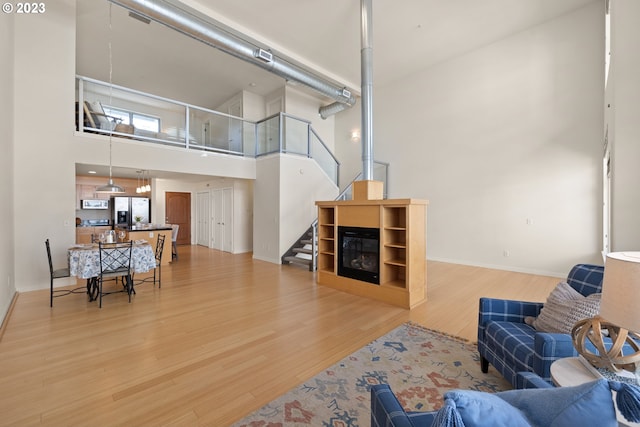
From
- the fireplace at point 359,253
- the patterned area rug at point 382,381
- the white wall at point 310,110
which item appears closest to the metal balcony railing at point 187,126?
the white wall at point 310,110

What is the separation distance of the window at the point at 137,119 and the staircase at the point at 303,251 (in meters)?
4.32

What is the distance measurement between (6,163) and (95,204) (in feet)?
18.7

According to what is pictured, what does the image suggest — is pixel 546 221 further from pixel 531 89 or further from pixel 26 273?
pixel 26 273

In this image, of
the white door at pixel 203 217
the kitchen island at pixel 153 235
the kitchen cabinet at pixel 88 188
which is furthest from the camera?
the white door at pixel 203 217

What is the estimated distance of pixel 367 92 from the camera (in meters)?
5.42

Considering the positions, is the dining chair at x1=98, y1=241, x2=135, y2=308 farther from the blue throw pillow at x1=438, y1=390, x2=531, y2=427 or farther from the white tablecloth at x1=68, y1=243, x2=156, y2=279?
the blue throw pillow at x1=438, y1=390, x2=531, y2=427

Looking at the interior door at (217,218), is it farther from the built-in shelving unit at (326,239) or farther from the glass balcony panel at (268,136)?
the built-in shelving unit at (326,239)

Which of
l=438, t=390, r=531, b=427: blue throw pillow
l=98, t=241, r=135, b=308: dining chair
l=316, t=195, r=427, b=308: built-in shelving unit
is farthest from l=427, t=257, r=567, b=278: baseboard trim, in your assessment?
l=98, t=241, r=135, b=308: dining chair

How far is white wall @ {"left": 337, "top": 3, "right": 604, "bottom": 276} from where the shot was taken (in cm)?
545

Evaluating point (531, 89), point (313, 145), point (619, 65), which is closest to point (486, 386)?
point (619, 65)

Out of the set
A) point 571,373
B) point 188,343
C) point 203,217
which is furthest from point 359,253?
point 203,217

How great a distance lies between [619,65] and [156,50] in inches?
336

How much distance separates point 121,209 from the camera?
9312 millimetres

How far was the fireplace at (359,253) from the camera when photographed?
4535mm
